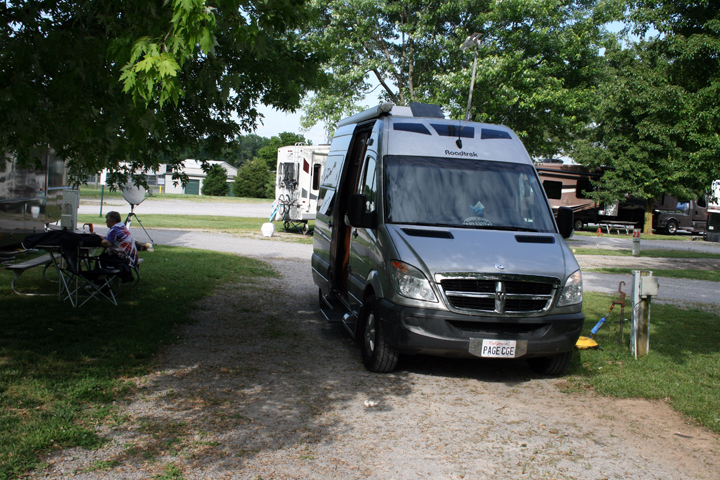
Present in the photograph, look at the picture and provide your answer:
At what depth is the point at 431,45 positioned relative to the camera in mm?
26125

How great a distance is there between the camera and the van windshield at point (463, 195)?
6594 mm

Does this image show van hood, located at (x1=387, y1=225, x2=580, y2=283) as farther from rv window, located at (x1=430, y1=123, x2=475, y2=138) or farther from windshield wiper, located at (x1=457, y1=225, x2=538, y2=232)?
rv window, located at (x1=430, y1=123, x2=475, y2=138)

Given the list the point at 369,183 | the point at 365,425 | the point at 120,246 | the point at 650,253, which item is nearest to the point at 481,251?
the point at 369,183

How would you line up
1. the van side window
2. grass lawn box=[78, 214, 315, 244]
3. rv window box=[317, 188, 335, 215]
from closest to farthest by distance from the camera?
the van side window, rv window box=[317, 188, 335, 215], grass lawn box=[78, 214, 315, 244]

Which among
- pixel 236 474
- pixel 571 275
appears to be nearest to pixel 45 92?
pixel 236 474

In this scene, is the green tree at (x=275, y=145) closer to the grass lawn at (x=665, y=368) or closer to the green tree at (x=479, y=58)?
the green tree at (x=479, y=58)

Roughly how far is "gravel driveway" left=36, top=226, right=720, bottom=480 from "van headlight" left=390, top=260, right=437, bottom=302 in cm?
88

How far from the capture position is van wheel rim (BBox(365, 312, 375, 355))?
641 cm

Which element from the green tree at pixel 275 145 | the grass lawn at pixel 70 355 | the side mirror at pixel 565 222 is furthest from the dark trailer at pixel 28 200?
the green tree at pixel 275 145

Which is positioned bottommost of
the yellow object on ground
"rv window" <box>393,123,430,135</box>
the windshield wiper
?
the yellow object on ground

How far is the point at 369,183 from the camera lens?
7.17 m

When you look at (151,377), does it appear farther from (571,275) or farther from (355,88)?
(355,88)

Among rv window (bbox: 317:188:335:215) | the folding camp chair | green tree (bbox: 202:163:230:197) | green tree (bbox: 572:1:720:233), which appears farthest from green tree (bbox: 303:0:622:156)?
green tree (bbox: 202:163:230:197)

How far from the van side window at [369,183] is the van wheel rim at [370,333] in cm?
117
